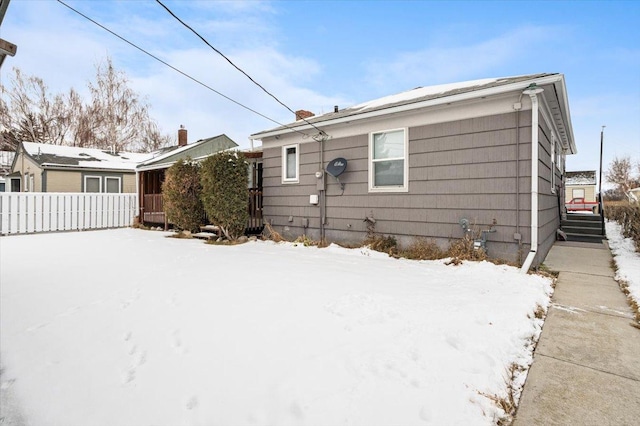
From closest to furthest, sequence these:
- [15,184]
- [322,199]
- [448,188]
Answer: [448,188] → [322,199] → [15,184]

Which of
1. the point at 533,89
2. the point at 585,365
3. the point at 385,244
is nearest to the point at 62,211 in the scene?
the point at 385,244

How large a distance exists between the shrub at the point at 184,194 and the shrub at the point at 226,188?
1303 millimetres

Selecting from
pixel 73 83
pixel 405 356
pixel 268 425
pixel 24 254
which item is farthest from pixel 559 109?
pixel 73 83

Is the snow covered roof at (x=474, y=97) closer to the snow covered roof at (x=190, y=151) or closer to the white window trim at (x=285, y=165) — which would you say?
the white window trim at (x=285, y=165)

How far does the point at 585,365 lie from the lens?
7.68ft

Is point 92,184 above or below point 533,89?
below

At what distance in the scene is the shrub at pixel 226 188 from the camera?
8.20 meters

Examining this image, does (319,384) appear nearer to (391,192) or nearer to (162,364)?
(162,364)

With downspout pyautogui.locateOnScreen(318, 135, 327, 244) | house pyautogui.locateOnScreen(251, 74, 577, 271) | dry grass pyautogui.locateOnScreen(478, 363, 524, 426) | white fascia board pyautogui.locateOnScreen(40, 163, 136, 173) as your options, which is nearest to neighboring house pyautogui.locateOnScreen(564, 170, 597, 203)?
house pyautogui.locateOnScreen(251, 74, 577, 271)

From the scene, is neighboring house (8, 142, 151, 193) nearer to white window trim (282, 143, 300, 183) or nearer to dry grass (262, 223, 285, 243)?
dry grass (262, 223, 285, 243)

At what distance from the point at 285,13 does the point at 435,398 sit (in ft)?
30.3

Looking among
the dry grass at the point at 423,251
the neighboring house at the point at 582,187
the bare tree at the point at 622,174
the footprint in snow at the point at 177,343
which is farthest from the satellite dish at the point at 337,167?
the bare tree at the point at 622,174

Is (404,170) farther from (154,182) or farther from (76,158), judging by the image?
(76,158)

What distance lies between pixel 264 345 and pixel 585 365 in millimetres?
2424
